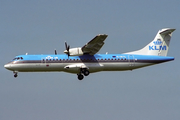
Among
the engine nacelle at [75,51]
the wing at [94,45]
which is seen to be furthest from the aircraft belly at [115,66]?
the engine nacelle at [75,51]

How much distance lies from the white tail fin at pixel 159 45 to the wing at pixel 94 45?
5.39 metres

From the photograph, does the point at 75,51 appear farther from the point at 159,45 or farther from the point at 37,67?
the point at 159,45

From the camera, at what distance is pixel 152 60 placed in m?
35.5

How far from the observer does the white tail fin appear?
36656 millimetres

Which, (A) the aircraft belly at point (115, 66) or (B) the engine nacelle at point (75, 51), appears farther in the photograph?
(A) the aircraft belly at point (115, 66)

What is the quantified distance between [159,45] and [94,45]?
9101 millimetres

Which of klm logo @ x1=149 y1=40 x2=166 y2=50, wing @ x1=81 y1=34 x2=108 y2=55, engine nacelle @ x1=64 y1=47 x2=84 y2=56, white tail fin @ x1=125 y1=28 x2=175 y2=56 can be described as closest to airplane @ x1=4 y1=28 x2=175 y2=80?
wing @ x1=81 y1=34 x2=108 y2=55

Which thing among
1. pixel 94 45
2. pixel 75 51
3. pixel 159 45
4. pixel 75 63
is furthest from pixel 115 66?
pixel 159 45

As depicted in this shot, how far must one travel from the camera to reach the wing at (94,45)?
31439 mm

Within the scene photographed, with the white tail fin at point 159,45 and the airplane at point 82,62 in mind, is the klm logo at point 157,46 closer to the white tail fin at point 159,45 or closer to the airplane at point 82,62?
the white tail fin at point 159,45

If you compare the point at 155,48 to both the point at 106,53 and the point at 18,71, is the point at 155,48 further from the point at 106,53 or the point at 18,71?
the point at 18,71

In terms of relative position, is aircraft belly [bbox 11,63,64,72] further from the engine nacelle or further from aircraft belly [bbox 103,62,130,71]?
aircraft belly [bbox 103,62,130,71]

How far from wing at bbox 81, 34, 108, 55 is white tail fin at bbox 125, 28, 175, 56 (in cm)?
539

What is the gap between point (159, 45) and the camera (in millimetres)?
37094
